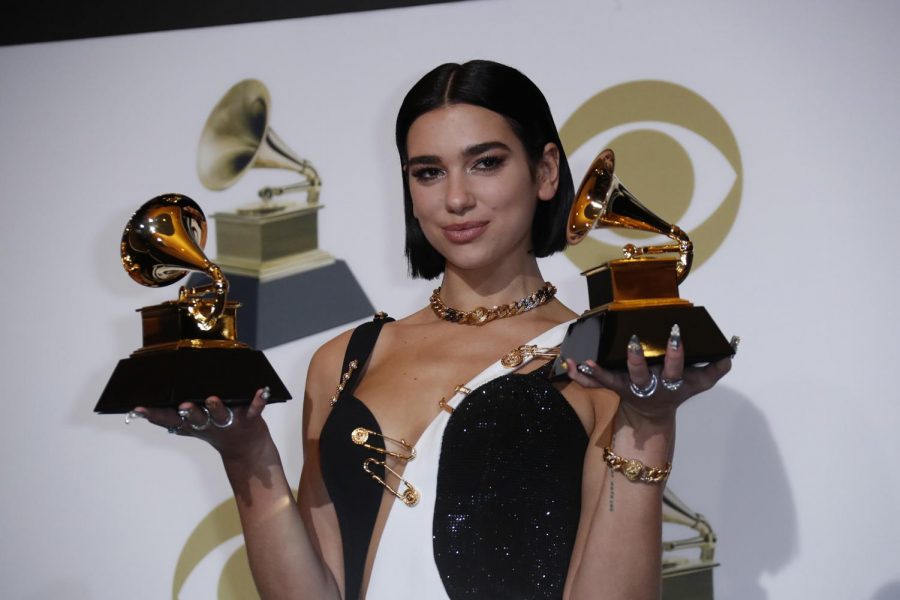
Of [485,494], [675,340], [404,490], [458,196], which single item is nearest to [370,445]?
[404,490]

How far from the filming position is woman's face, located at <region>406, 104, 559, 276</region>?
2027mm

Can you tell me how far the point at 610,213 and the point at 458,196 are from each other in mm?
339

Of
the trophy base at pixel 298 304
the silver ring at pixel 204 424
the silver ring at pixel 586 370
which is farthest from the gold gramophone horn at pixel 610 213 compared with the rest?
the trophy base at pixel 298 304

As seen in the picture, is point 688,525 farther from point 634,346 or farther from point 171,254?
point 171,254

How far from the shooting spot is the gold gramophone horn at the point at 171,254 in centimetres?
190

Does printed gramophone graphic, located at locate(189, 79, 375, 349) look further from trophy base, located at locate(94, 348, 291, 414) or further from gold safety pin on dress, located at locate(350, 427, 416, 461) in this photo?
trophy base, located at locate(94, 348, 291, 414)

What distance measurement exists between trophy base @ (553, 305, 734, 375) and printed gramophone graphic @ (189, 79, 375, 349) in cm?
137

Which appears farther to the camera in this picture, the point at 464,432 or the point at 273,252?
the point at 273,252

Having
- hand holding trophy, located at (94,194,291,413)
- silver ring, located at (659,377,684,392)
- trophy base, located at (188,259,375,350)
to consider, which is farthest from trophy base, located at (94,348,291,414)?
trophy base, located at (188,259,375,350)

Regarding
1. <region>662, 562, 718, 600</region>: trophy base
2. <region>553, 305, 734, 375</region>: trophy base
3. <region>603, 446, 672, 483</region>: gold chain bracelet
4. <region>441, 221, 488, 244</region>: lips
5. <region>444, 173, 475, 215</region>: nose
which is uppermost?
<region>444, 173, 475, 215</region>: nose

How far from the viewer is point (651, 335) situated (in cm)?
156

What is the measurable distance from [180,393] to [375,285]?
120 centimetres

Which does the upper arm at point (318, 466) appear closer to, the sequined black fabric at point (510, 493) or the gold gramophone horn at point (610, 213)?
the sequined black fabric at point (510, 493)

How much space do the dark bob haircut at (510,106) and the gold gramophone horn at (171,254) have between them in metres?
0.46
